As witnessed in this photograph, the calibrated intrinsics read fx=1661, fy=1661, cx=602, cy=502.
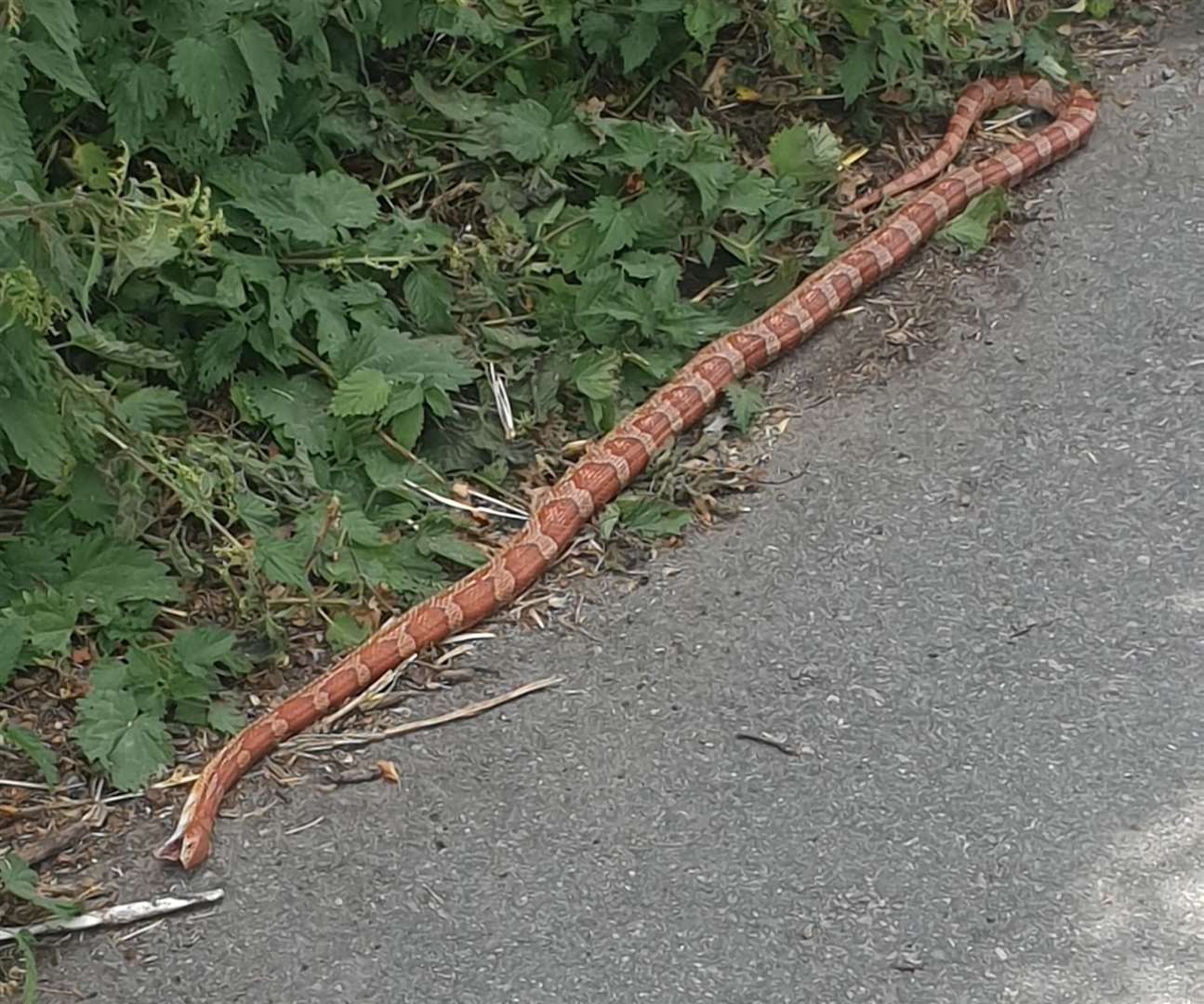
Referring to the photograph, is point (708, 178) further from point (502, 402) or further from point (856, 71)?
point (502, 402)

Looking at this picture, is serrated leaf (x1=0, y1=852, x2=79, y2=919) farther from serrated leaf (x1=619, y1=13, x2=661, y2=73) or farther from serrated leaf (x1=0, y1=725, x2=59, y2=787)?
serrated leaf (x1=619, y1=13, x2=661, y2=73)

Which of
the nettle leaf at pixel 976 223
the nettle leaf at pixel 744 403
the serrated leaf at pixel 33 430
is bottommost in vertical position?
the nettle leaf at pixel 744 403

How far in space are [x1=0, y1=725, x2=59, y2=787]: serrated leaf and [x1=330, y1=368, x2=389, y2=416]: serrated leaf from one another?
4.12 ft

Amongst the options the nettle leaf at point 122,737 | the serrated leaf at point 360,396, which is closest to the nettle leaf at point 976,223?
the serrated leaf at point 360,396

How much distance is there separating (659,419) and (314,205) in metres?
1.23

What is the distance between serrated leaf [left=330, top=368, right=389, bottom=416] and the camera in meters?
4.78

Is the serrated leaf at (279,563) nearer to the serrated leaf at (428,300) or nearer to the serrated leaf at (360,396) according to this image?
the serrated leaf at (360,396)

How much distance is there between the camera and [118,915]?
12.3ft

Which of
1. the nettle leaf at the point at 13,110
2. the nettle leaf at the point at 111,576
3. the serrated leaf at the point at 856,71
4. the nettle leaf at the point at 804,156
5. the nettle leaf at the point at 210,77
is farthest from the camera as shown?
the serrated leaf at the point at 856,71

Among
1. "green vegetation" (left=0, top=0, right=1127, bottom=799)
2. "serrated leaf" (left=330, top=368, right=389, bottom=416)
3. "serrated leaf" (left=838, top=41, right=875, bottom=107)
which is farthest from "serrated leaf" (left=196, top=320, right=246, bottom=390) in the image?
"serrated leaf" (left=838, top=41, right=875, bottom=107)

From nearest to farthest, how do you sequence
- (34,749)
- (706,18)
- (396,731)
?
(34,749) < (396,731) < (706,18)

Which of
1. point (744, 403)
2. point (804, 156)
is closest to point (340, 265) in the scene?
point (744, 403)

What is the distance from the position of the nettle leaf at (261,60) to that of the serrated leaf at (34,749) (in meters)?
1.75

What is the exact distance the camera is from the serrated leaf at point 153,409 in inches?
181
